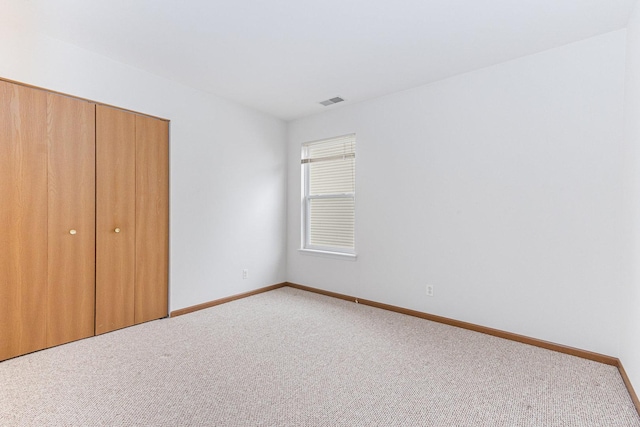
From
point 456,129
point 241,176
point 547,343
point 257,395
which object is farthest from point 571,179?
point 241,176

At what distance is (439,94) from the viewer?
3303 millimetres

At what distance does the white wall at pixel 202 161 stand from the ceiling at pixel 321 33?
6.9 inches

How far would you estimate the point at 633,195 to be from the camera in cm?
206

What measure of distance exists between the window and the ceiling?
1.13 m

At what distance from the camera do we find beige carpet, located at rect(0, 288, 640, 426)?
1766 mm

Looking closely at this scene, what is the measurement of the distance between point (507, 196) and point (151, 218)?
11.3 feet

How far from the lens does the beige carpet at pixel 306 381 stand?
1766mm

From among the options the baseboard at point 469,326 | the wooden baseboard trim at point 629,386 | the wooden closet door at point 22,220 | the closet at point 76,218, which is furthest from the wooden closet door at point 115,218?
the wooden baseboard trim at point 629,386

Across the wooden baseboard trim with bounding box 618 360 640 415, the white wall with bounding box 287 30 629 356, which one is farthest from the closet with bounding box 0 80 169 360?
the wooden baseboard trim with bounding box 618 360 640 415

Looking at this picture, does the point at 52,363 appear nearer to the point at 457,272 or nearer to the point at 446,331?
the point at 446,331

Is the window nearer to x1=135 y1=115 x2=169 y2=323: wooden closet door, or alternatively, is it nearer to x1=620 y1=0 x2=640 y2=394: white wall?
x1=135 y1=115 x2=169 y2=323: wooden closet door

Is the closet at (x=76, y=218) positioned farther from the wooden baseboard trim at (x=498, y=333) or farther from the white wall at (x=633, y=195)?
the white wall at (x=633, y=195)

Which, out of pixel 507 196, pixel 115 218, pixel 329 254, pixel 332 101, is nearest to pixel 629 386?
pixel 507 196

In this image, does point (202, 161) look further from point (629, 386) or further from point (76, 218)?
point (629, 386)
